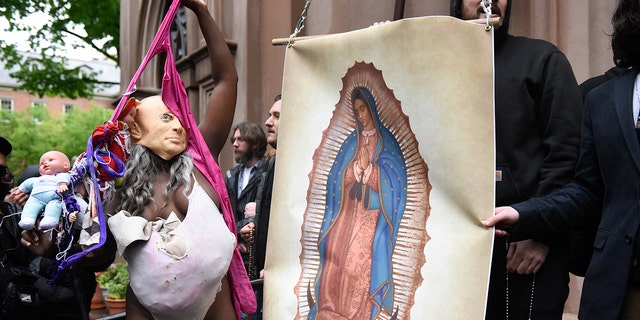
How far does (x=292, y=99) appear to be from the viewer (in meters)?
2.66

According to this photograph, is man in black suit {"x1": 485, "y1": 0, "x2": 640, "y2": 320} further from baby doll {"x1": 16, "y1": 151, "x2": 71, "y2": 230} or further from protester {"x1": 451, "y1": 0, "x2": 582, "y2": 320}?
baby doll {"x1": 16, "y1": 151, "x2": 71, "y2": 230}

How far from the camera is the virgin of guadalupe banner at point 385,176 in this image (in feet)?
7.03

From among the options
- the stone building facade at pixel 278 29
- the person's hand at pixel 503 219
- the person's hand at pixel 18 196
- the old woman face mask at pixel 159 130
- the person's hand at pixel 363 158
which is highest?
the stone building facade at pixel 278 29

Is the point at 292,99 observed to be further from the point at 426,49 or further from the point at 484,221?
the point at 484,221

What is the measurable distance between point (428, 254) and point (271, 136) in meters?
2.27

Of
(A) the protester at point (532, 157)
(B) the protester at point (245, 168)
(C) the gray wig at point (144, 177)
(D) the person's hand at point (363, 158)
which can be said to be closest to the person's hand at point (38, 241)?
(C) the gray wig at point (144, 177)

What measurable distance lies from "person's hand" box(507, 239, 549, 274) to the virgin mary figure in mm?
453

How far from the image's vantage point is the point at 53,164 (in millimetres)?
3342

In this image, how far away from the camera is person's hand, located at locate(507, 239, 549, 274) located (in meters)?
2.39

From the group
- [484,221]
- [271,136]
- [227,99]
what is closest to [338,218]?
[484,221]

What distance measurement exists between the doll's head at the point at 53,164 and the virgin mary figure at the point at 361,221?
157cm

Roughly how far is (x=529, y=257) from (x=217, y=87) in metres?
1.50

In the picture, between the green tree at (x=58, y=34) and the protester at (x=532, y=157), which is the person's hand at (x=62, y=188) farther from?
the green tree at (x=58, y=34)

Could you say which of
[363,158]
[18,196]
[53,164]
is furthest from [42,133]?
[363,158]
